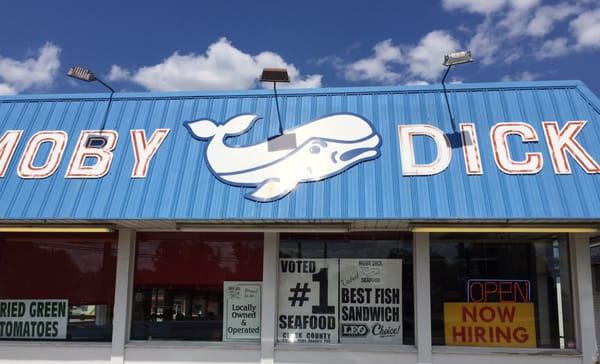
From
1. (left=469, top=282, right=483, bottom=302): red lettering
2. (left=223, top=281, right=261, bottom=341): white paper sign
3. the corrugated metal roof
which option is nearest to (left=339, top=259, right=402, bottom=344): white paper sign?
(left=469, top=282, right=483, bottom=302): red lettering

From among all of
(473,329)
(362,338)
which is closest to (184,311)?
(362,338)

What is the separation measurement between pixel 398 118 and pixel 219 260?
357 cm

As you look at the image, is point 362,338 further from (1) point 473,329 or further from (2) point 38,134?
(2) point 38,134

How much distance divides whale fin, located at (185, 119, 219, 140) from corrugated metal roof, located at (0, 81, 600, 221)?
0.12m

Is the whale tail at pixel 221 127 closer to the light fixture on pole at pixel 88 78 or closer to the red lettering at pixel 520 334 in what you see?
the light fixture on pole at pixel 88 78

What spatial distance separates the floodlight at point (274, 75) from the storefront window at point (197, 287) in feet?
7.97

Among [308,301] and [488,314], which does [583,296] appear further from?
[308,301]

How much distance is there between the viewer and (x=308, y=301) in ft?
30.1

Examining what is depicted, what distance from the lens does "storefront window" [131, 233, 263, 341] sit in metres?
9.18

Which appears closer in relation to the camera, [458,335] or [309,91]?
[458,335]

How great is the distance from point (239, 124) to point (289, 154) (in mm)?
1047

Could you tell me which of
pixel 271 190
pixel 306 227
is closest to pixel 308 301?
pixel 306 227

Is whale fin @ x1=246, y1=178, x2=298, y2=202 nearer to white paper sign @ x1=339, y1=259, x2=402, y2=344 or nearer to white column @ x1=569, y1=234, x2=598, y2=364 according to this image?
white paper sign @ x1=339, y1=259, x2=402, y2=344

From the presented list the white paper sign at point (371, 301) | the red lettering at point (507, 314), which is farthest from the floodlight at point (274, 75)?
the red lettering at point (507, 314)
